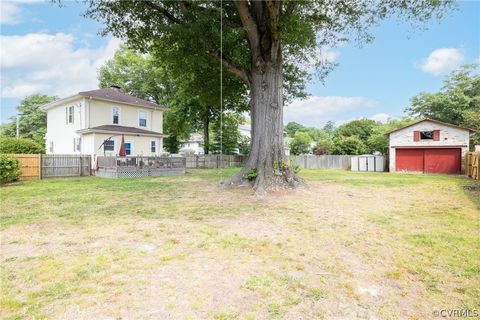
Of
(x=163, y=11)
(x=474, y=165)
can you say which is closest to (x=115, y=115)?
(x=163, y=11)

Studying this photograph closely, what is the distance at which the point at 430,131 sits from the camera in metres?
20.1

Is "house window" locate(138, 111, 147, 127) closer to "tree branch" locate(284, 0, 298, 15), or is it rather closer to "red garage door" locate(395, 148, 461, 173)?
"tree branch" locate(284, 0, 298, 15)

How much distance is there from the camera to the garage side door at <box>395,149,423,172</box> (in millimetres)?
20594

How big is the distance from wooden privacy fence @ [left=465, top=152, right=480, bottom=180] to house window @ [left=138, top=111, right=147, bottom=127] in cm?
2129

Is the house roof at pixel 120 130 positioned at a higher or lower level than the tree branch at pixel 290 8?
lower

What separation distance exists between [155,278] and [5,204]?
6.78 meters

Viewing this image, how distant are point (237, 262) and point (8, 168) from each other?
12279mm

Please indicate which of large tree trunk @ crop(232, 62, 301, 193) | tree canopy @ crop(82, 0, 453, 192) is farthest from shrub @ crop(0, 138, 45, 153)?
large tree trunk @ crop(232, 62, 301, 193)

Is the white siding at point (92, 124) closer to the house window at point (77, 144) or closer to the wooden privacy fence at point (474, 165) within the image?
the house window at point (77, 144)

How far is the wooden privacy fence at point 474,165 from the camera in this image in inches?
569

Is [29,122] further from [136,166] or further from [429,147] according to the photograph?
[429,147]

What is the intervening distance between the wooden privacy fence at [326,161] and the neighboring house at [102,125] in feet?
41.0

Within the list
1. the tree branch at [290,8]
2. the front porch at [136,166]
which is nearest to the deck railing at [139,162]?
the front porch at [136,166]

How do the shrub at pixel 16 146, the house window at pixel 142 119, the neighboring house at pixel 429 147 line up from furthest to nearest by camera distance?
the house window at pixel 142 119, the neighboring house at pixel 429 147, the shrub at pixel 16 146
